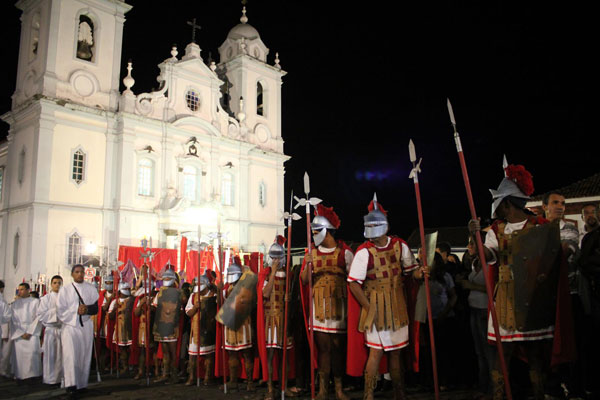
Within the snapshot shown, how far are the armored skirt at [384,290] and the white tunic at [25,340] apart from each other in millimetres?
6958

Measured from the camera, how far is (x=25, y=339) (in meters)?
8.96

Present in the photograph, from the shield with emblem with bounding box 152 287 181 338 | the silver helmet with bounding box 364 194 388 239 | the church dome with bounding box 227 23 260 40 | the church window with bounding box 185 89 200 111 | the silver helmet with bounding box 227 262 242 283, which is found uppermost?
the church dome with bounding box 227 23 260 40

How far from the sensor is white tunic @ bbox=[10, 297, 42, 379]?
8.83m

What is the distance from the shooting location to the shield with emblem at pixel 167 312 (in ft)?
25.7

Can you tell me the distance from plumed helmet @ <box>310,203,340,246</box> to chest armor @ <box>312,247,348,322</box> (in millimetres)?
220

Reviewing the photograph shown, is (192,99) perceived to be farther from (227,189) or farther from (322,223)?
(322,223)

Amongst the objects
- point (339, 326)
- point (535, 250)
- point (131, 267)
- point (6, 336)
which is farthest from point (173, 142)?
point (535, 250)

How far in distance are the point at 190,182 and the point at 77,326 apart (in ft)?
59.1

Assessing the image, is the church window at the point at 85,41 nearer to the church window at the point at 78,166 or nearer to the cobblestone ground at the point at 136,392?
the church window at the point at 78,166

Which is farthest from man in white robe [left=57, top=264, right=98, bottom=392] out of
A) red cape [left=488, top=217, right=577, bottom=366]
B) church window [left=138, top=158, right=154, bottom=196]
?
church window [left=138, top=158, right=154, bottom=196]

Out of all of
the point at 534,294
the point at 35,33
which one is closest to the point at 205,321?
the point at 534,294

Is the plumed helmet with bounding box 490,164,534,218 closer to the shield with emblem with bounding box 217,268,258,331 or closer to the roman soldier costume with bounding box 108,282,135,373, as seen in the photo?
the shield with emblem with bounding box 217,268,258,331

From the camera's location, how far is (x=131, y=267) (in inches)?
637

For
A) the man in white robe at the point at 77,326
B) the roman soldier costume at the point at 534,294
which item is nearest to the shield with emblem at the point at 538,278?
the roman soldier costume at the point at 534,294
